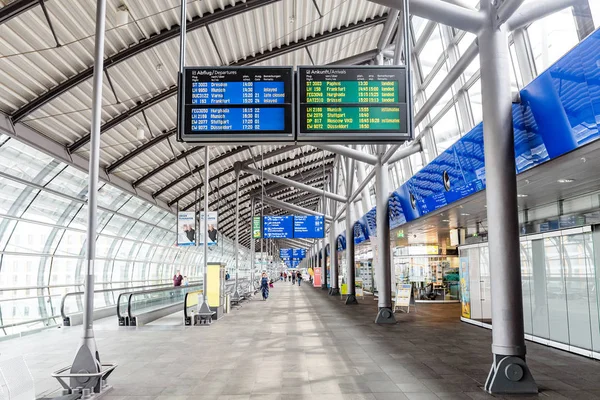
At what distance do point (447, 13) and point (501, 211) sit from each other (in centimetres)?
340

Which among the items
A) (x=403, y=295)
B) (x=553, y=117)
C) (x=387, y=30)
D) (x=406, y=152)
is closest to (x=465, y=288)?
(x=403, y=295)

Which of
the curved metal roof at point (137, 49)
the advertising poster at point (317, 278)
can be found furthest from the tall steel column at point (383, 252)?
the advertising poster at point (317, 278)

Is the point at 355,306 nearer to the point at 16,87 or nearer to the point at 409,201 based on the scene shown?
the point at 409,201

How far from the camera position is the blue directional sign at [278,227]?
3256 cm

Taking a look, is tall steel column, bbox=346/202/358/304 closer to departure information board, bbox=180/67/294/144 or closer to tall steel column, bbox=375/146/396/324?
tall steel column, bbox=375/146/396/324

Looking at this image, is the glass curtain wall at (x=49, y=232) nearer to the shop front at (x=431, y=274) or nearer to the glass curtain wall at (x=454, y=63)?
the glass curtain wall at (x=454, y=63)

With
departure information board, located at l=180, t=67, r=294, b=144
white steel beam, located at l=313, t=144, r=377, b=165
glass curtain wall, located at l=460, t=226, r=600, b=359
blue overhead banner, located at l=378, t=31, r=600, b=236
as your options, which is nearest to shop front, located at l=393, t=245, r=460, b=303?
white steel beam, located at l=313, t=144, r=377, b=165

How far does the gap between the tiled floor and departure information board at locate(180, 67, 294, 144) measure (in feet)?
13.0

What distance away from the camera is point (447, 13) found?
329 inches

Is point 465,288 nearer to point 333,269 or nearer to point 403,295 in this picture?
point 403,295

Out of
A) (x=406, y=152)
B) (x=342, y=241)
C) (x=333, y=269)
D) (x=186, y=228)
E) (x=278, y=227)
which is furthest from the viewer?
(x=342, y=241)

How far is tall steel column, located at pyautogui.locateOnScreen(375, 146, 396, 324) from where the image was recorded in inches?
651

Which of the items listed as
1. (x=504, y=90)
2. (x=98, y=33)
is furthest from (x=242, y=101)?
(x=504, y=90)

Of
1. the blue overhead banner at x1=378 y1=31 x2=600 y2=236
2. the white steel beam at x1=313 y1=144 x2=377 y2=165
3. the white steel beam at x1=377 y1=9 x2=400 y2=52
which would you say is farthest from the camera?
the white steel beam at x1=313 y1=144 x2=377 y2=165
